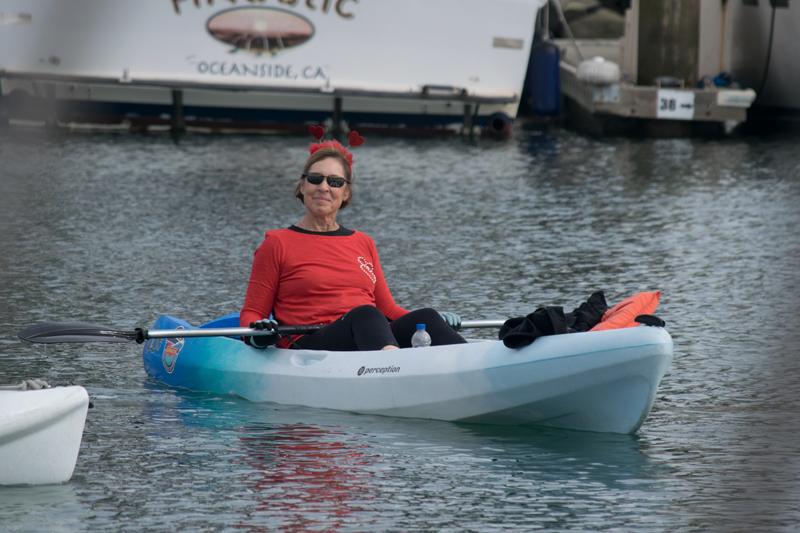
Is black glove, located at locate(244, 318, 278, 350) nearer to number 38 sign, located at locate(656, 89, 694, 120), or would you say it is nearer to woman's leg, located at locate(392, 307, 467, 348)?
woman's leg, located at locate(392, 307, 467, 348)

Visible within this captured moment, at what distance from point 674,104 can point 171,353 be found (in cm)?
1860

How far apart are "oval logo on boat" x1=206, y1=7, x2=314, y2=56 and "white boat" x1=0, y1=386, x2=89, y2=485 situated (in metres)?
20.6

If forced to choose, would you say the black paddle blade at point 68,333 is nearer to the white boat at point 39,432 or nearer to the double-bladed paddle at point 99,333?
the double-bladed paddle at point 99,333

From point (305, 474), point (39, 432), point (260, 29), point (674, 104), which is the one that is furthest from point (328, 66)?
point (39, 432)

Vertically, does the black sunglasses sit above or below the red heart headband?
below

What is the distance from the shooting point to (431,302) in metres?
11.4

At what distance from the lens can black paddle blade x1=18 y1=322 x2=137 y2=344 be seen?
7613mm

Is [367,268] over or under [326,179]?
under

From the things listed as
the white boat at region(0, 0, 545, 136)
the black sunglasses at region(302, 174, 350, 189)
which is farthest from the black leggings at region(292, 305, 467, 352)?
the white boat at region(0, 0, 545, 136)

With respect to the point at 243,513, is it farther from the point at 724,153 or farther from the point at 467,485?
the point at 724,153

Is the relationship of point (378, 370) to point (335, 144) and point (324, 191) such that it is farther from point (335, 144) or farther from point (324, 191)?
point (335, 144)

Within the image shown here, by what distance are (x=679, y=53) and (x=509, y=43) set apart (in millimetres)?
2736

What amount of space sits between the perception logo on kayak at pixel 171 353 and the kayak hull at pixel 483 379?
1.11 ft

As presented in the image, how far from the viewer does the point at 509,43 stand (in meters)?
27.1
